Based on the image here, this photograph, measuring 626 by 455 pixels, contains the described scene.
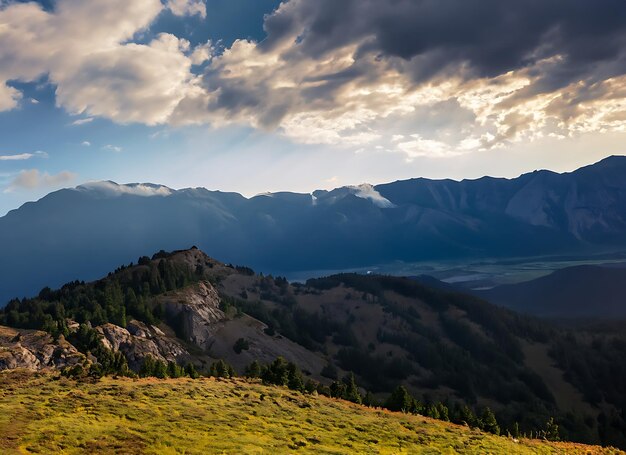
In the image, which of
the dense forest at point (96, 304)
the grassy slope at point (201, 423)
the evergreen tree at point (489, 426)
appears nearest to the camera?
the grassy slope at point (201, 423)

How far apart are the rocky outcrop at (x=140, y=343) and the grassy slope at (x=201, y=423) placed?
59.4m

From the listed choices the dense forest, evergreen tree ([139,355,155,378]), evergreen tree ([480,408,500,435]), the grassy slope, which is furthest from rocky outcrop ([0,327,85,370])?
evergreen tree ([480,408,500,435])

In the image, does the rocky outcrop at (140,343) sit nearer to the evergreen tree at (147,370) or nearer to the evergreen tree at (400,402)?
the evergreen tree at (147,370)

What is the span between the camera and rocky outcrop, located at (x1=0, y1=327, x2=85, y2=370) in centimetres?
8200

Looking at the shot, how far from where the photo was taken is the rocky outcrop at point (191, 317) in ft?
546

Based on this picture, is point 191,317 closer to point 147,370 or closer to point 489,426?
point 147,370

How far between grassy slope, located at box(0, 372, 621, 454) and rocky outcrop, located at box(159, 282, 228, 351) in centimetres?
9972

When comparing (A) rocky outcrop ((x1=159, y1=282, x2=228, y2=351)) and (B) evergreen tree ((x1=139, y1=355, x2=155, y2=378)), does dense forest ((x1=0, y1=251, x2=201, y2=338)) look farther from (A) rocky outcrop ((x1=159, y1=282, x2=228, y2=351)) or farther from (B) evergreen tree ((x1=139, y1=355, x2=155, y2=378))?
(B) evergreen tree ((x1=139, y1=355, x2=155, y2=378))

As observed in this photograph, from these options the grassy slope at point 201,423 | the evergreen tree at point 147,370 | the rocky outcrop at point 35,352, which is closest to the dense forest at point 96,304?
the rocky outcrop at point 35,352

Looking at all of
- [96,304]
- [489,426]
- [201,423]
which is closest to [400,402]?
[489,426]

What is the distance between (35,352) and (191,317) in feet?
271

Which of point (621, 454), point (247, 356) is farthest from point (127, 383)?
point (247, 356)

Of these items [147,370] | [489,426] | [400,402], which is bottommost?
[489,426]

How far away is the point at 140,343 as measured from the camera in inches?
5113
